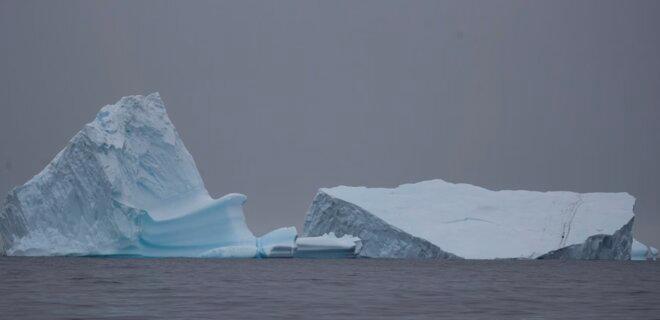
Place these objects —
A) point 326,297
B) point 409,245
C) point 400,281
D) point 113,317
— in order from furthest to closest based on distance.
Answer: point 409,245, point 400,281, point 326,297, point 113,317

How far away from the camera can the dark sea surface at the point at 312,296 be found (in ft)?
41.6

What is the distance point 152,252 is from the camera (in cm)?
3116

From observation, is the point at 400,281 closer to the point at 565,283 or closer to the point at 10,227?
the point at 565,283

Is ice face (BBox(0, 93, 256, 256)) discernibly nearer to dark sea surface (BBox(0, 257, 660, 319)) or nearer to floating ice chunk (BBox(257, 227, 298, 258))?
floating ice chunk (BBox(257, 227, 298, 258))

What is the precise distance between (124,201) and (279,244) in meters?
5.52

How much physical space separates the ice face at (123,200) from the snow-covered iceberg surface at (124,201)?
3 cm

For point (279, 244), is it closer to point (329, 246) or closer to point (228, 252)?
point (329, 246)

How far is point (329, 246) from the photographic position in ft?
105

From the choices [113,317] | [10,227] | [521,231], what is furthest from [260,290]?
[521,231]

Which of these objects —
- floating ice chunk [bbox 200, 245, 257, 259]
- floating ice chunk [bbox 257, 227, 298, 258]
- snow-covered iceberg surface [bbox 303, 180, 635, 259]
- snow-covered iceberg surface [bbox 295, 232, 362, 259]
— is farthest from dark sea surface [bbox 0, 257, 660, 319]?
snow-covered iceberg surface [bbox 303, 180, 635, 259]

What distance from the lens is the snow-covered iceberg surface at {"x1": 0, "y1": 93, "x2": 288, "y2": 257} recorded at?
2925cm

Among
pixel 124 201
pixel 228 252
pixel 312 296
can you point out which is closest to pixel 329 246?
pixel 228 252

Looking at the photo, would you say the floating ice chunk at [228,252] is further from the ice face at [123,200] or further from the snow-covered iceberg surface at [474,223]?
the snow-covered iceberg surface at [474,223]

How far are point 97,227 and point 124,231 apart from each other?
2.60ft
